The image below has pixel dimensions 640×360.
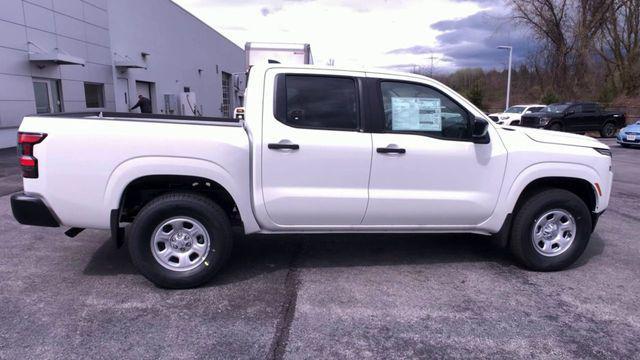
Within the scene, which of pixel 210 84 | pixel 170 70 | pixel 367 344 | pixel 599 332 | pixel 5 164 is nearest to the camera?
pixel 367 344

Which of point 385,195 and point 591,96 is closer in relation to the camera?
point 385,195

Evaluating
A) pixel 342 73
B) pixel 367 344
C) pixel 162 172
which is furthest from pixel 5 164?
pixel 367 344

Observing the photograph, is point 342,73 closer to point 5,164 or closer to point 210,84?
point 5,164

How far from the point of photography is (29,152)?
388 centimetres

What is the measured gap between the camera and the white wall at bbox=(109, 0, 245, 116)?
2095 cm

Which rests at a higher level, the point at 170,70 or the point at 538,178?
the point at 170,70

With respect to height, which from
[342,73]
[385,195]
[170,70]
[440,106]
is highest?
[170,70]

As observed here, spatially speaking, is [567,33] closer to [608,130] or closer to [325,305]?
[608,130]

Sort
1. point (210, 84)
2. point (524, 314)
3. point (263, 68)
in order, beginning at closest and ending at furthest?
point (524, 314), point (263, 68), point (210, 84)

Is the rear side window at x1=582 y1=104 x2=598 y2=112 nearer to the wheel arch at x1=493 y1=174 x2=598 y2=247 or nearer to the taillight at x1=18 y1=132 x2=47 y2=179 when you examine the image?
the wheel arch at x1=493 y1=174 x2=598 y2=247

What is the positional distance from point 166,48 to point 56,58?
1076cm

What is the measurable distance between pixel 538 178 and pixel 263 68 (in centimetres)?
281

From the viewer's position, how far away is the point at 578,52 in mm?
35406

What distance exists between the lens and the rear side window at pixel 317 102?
4.26 meters
